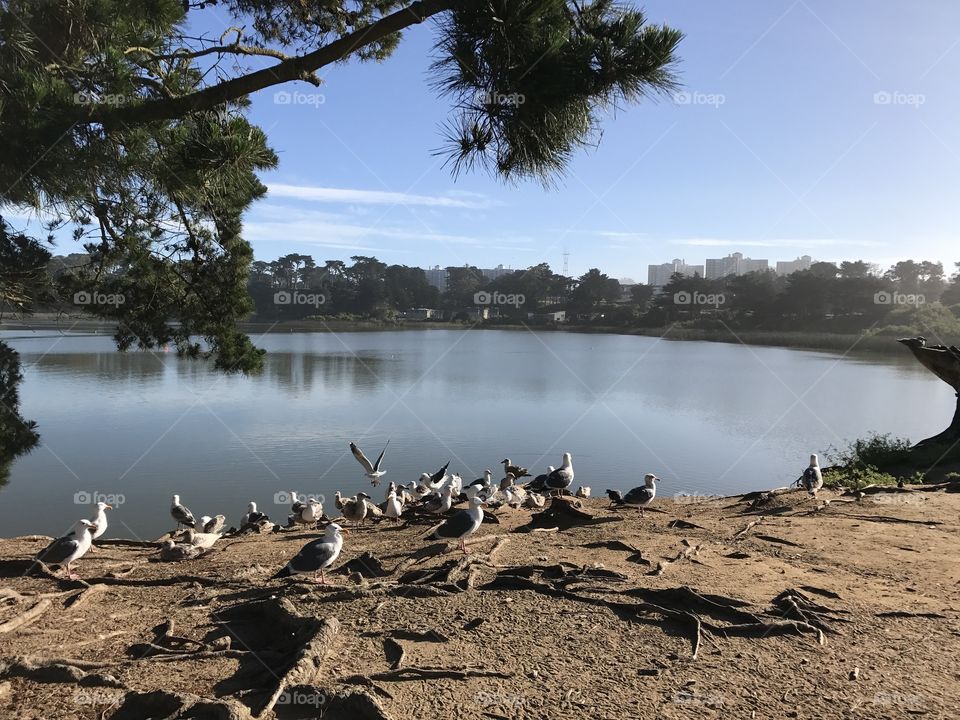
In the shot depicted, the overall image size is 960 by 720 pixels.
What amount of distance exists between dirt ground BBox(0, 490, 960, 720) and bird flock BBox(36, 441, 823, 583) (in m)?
0.24

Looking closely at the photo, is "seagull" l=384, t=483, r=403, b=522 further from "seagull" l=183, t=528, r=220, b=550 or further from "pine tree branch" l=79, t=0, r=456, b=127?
"pine tree branch" l=79, t=0, r=456, b=127

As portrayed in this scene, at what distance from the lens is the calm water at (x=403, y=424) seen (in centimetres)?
1320

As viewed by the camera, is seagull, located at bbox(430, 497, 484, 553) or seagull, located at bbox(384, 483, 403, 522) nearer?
seagull, located at bbox(430, 497, 484, 553)

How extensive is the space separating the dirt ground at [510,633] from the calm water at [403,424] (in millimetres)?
6381

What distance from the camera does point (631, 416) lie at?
2214 cm

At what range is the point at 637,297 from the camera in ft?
250

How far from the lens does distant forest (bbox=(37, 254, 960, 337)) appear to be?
51.4 metres

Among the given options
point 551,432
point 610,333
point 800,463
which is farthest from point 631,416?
point 610,333

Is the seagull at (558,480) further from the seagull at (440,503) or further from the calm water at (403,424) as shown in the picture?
the calm water at (403,424)

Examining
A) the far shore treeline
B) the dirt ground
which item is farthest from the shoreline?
the dirt ground

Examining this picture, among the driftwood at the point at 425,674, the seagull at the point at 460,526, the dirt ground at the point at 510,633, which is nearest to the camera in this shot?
the dirt ground at the point at 510,633

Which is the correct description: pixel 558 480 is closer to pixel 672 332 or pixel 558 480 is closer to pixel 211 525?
pixel 211 525

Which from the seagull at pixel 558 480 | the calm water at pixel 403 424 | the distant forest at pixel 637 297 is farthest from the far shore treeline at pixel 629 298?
the seagull at pixel 558 480

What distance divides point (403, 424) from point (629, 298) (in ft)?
209
